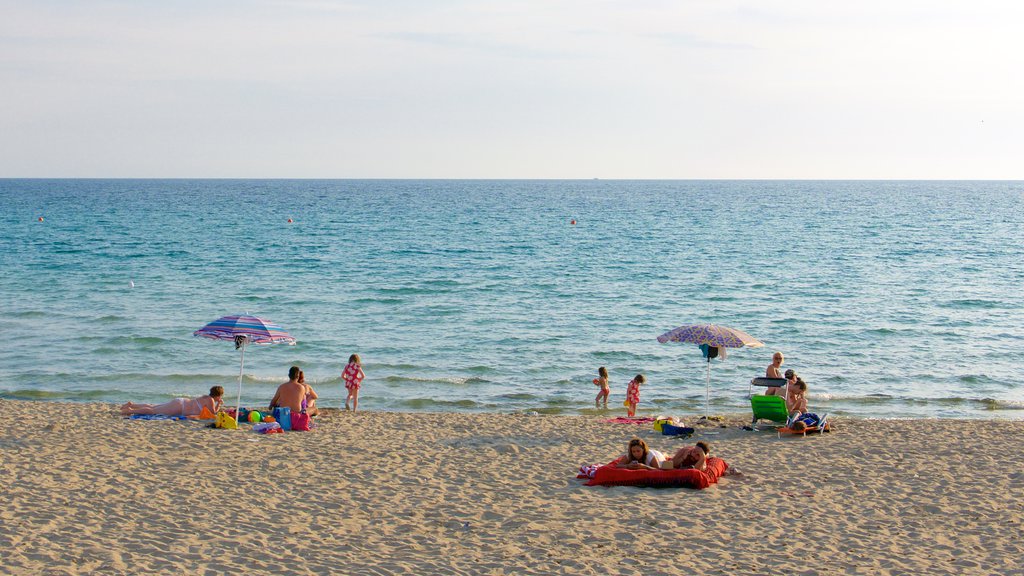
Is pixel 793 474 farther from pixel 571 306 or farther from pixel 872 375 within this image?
pixel 571 306

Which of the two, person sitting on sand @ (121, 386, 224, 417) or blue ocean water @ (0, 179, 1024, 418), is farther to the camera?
blue ocean water @ (0, 179, 1024, 418)

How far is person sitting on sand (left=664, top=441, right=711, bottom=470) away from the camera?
11.1 m

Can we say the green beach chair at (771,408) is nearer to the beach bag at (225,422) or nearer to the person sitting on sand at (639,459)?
the person sitting on sand at (639,459)

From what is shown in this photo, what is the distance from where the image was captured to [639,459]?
11.1 metres

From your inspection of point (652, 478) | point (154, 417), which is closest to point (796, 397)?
point (652, 478)

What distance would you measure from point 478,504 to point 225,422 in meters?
5.33

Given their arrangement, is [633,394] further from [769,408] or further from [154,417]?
[154,417]

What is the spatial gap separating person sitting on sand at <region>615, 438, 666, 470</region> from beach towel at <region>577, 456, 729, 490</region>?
0.38ft

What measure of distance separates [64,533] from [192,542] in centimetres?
126

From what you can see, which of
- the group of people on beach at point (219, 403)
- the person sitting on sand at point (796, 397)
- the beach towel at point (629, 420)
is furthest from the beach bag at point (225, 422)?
the person sitting on sand at point (796, 397)

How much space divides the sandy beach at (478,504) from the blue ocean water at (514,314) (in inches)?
181

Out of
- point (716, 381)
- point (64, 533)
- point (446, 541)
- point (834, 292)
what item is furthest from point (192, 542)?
point (834, 292)

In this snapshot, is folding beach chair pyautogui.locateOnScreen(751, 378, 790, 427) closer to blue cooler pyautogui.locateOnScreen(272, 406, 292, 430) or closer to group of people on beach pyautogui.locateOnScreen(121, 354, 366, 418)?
group of people on beach pyautogui.locateOnScreen(121, 354, 366, 418)

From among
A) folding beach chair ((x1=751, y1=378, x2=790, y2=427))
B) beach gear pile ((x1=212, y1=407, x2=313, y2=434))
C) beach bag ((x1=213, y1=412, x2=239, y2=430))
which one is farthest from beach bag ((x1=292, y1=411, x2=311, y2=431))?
folding beach chair ((x1=751, y1=378, x2=790, y2=427))
